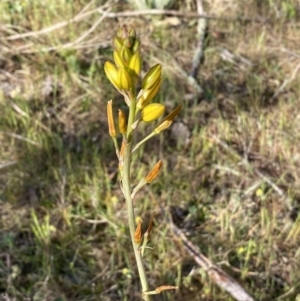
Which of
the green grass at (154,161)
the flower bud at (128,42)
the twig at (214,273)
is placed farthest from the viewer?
the green grass at (154,161)

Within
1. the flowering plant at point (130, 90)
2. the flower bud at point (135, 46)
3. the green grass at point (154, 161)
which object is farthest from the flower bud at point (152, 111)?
the green grass at point (154, 161)

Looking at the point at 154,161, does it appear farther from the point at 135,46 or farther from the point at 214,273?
the point at 135,46

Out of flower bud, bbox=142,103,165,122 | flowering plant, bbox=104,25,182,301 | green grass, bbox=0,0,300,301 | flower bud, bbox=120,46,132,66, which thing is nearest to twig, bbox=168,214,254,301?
green grass, bbox=0,0,300,301

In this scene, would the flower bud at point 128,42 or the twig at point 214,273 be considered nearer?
the flower bud at point 128,42

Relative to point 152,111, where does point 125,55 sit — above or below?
above

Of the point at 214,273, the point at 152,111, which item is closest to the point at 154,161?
the point at 214,273

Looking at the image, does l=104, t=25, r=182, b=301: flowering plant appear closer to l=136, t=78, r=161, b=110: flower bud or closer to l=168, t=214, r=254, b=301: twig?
l=136, t=78, r=161, b=110: flower bud

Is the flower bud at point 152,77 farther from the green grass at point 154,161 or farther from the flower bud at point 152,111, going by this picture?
the green grass at point 154,161
